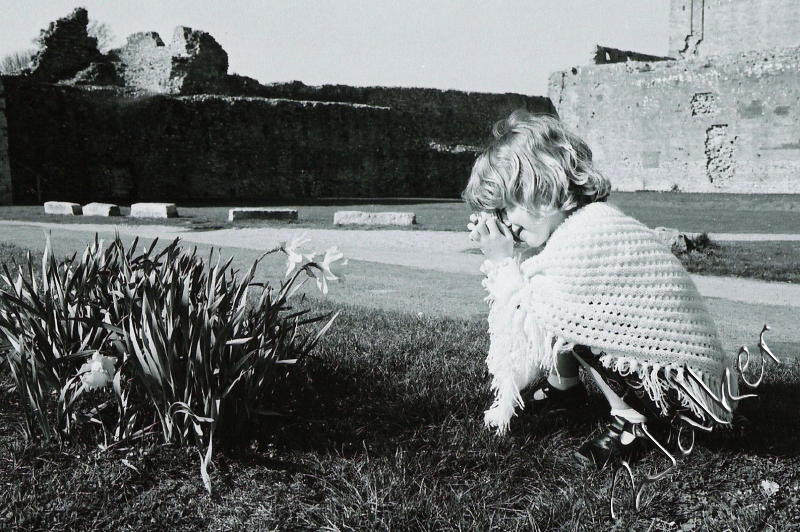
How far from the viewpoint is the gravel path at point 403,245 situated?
5.87 m

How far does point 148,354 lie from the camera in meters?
2.11

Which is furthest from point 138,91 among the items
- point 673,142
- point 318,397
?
point 318,397

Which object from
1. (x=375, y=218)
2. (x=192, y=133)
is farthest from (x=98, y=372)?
(x=192, y=133)

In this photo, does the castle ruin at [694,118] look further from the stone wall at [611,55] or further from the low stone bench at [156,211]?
the low stone bench at [156,211]

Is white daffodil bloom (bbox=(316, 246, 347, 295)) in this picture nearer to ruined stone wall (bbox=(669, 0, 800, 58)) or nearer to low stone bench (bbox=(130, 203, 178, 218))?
low stone bench (bbox=(130, 203, 178, 218))

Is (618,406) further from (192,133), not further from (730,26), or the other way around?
(730,26)

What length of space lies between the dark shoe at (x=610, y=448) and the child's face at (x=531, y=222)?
592 millimetres

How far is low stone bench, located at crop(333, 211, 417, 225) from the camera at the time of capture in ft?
37.5

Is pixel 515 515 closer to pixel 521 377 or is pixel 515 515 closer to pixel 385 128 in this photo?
pixel 521 377

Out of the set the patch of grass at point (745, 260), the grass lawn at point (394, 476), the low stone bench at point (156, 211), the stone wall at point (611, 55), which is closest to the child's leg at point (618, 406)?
the grass lawn at point (394, 476)

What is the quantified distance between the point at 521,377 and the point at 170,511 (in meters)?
1.03

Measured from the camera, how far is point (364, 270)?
659cm

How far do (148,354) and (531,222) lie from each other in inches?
46.6

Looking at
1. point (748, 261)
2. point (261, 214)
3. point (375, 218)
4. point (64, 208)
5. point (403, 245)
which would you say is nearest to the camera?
point (748, 261)
